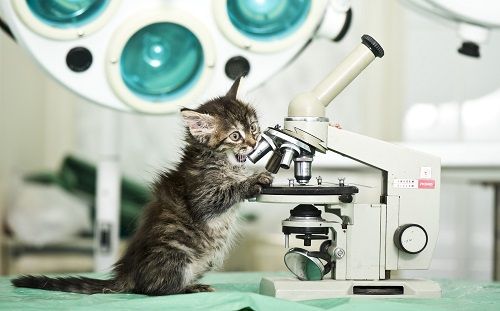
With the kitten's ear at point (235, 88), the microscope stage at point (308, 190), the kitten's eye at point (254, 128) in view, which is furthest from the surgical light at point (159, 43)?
the microscope stage at point (308, 190)

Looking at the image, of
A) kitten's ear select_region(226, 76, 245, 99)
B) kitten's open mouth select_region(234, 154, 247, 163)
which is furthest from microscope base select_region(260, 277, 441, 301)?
kitten's ear select_region(226, 76, 245, 99)

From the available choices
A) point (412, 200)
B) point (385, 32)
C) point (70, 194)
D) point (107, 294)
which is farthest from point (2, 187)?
point (412, 200)

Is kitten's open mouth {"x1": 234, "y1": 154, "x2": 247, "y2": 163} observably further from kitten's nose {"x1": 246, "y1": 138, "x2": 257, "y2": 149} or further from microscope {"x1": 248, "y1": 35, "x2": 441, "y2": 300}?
microscope {"x1": 248, "y1": 35, "x2": 441, "y2": 300}

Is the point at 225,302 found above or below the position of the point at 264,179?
below

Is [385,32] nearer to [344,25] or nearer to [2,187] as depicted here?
[344,25]

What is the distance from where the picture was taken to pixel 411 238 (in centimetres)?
175

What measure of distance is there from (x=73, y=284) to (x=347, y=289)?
0.55 meters

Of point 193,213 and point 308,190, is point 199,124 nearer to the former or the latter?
point 193,213

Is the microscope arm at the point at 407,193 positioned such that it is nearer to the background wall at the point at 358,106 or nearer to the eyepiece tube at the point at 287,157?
the eyepiece tube at the point at 287,157

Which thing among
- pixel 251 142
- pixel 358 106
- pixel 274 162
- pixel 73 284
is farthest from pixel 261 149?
pixel 358 106

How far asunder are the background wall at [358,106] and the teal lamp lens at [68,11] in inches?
63.9

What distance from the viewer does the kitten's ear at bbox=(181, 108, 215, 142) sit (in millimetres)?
1796

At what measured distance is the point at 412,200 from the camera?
5.84ft

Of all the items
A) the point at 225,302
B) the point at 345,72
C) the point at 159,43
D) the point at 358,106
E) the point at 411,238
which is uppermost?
the point at 358,106
